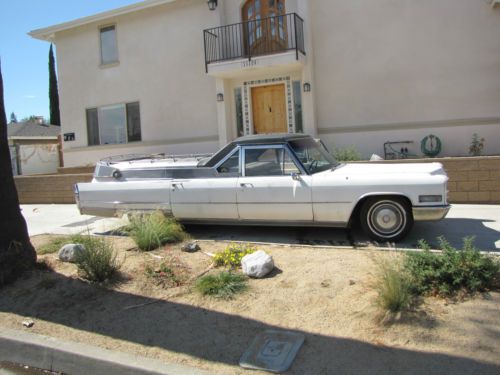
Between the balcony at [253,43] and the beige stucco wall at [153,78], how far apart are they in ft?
2.32

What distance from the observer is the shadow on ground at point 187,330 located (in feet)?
10.8

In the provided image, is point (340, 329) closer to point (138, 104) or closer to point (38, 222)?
point (38, 222)

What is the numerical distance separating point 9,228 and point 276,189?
11.0 ft

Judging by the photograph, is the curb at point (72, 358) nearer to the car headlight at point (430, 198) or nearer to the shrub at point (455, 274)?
the shrub at point (455, 274)

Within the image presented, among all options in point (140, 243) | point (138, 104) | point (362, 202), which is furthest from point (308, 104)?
point (140, 243)

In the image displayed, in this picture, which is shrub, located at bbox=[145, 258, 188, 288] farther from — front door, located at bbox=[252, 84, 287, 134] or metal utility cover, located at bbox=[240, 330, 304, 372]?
front door, located at bbox=[252, 84, 287, 134]

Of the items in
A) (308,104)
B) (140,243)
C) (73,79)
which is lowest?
(140,243)

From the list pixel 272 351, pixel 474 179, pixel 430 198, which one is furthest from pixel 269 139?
pixel 474 179

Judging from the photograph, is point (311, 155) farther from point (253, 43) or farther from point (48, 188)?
point (48, 188)

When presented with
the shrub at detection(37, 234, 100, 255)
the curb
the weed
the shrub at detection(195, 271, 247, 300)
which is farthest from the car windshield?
the curb

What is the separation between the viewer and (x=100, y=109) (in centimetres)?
1681

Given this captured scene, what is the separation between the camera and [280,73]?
1373 centimetres

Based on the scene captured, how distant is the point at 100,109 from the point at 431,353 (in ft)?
50.6

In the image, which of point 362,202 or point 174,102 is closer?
point 362,202
